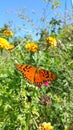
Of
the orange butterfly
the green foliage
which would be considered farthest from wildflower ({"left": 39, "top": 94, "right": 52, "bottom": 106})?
the orange butterfly

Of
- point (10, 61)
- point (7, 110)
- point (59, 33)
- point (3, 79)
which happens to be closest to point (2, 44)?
point (10, 61)

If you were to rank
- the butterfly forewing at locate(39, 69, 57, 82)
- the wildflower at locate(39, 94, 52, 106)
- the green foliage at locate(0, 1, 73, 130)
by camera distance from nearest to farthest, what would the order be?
the butterfly forewing at locate(39, 69, 57, 82) → the green foliage at locate(0, 1, 73, 130) → the wildflower at locate(39, 94, 52, 106)

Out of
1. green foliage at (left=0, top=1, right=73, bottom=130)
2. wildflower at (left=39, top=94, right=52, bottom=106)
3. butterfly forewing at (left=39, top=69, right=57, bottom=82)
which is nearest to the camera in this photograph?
butterfly forewing at (left=39, top=69, right=57, bottom=82)

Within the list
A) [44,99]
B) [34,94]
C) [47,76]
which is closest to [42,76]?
[47,76]

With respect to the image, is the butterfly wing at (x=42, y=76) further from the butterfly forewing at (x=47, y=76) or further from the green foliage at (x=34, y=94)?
the green foliage at (x=34, y=94)

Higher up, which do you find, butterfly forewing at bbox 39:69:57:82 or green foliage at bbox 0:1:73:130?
butterfly forewing at bbox 39:69:57:82

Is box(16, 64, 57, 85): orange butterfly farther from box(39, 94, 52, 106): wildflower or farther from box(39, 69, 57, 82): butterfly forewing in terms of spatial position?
box(39, 94, 52, 106): wildflower

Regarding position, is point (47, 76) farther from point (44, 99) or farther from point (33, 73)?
point (44, 99)

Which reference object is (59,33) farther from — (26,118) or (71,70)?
(26,118)

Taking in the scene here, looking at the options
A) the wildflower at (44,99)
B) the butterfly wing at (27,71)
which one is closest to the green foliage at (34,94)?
the wildflower at (44,99)

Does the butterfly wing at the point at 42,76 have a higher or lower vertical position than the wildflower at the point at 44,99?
higher

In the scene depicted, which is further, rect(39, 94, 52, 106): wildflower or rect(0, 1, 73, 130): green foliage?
rect(39, 94, 52, 106): wildflower
